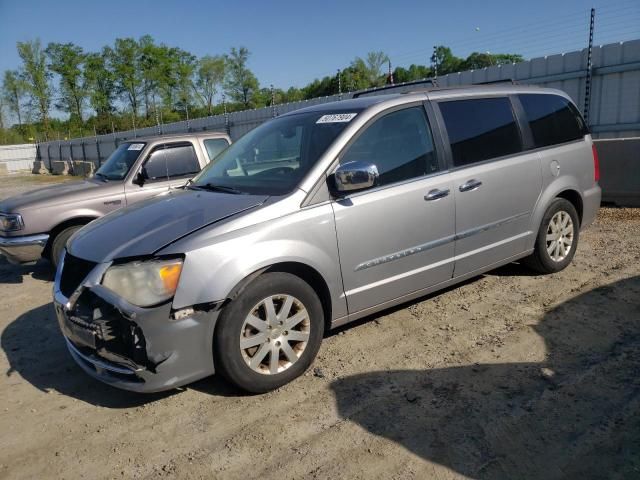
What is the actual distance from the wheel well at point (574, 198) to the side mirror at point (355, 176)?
2724mm

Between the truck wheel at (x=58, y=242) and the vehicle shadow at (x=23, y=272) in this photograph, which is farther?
the vehicle shadow at (x=23, y=272)

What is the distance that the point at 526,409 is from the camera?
294cm

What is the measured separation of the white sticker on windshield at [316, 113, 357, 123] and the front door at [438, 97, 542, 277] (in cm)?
90

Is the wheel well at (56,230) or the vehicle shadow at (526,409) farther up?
the wheel well at (56,230)

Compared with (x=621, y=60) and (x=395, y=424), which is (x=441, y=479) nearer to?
(x=395, y=424)

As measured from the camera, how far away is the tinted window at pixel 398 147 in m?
3.77

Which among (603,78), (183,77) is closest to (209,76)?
(183,77)

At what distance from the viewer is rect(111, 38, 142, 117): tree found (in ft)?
207

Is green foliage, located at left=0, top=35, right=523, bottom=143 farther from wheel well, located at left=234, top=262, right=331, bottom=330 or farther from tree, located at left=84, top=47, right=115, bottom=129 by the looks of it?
wheel well, located at left=234, top=262, right=331, bottom=330

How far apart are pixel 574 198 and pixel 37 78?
6089cm

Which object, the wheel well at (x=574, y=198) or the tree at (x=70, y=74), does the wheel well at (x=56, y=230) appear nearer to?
the wheel well at (x=574, y=198)

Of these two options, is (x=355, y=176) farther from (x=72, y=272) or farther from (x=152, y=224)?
(x=72, y=272)

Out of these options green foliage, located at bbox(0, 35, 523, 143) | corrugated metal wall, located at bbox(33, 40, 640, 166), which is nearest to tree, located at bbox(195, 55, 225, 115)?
green foliage, located at bbox(0, 35, 523, 143)

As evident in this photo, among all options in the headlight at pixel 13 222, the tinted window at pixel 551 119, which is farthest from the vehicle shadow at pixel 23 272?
the tinted window at pixel 551 119
